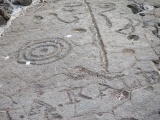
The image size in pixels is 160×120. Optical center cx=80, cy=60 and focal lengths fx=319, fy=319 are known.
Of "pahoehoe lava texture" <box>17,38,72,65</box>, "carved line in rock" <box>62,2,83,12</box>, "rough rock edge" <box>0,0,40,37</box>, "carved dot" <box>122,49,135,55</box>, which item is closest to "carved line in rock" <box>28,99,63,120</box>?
"pahoehoe lava texture" <box>17,38,72,65</box>

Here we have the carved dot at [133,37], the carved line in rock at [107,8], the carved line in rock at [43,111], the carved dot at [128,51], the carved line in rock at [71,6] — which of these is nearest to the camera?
the carved line in rock at [43,111]

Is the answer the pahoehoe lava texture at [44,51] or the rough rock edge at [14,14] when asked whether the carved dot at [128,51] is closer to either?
the pahoehoe lava texture at [44,51]

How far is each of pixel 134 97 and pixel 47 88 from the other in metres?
0.64

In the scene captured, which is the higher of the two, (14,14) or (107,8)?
(107,8)

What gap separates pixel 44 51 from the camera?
2.80 meters

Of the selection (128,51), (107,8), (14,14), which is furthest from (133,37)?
(14,14)

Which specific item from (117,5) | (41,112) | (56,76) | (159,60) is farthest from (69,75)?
(117,5)

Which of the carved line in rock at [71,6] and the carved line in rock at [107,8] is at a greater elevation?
the carved line in rock at [107,8]

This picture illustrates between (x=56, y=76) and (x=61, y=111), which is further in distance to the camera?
(x=56, y=76)

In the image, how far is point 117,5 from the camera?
359cm

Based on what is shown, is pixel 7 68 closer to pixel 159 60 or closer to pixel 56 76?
pixel 56 76

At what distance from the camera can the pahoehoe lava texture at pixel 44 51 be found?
2691 mm

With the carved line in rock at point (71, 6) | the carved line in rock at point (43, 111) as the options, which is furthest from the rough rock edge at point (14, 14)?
the carved line in rock at point (43, 111)

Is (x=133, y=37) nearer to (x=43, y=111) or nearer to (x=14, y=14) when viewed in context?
(x=43, y=111)
